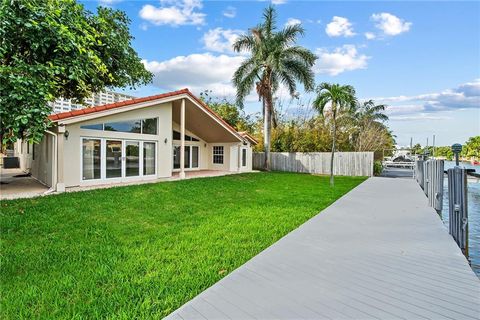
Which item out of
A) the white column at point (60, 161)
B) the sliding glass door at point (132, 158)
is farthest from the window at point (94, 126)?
the sliding glass door at point (132, 158)

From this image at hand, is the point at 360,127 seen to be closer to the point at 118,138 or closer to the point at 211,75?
the point at 211,75

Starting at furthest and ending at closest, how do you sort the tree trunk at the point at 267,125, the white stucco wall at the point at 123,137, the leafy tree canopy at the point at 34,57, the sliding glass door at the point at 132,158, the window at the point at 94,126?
1. the tree trunk at the point at 267,125
2. the sliding glass door at the point at 132,158
3. the window at the point at 94,126
4. the white stucco wall at the point at 123,137
5. the leafy tree canopy at the point at 34,57

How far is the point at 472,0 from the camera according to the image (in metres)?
8.97

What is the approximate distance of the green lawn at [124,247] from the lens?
2910mm

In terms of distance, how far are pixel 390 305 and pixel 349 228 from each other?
3.05m

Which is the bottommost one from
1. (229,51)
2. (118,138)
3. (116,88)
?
(118,138)

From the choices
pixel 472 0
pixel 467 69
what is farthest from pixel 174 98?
pixel 467 69

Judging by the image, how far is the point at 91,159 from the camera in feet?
36.7

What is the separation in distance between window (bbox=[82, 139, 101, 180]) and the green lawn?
7.18 feet

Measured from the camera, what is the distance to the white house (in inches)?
401

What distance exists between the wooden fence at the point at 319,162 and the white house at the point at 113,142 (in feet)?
27.6

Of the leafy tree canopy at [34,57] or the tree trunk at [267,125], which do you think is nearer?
the leafy tree canopy at [34,57]

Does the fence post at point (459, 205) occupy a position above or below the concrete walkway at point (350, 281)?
above

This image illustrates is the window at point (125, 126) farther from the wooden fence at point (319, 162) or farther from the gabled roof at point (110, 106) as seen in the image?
the wooden fence at point (319, 162)
